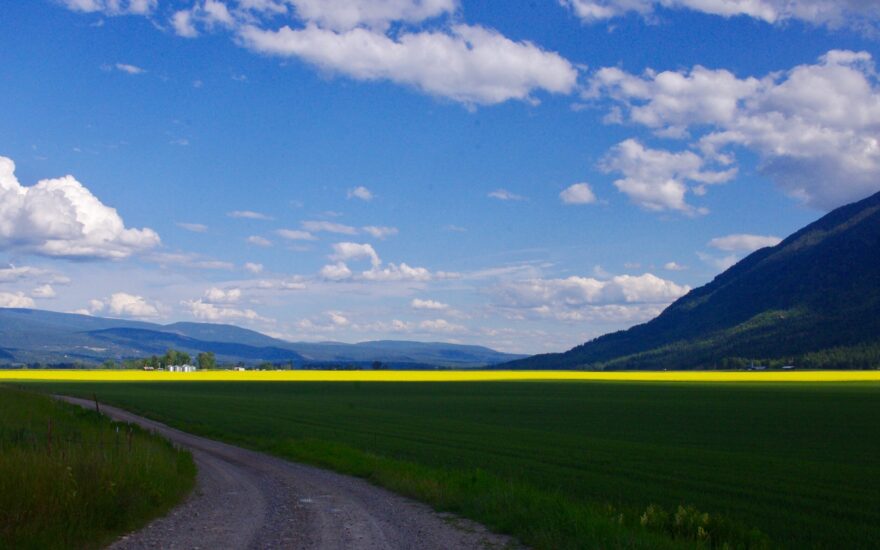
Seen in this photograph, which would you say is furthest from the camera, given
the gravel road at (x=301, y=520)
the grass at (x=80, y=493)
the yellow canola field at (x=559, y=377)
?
the yellow canola field at (x=559, y=377)

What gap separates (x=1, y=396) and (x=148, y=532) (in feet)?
131

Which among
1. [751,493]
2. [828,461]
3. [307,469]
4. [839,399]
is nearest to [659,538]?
[751,493]

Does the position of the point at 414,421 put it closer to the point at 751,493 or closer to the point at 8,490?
the point at 751,493

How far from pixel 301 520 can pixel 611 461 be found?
45.9 ft

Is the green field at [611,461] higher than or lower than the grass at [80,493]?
lower

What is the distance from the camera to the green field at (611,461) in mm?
14453

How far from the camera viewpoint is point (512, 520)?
575 inches

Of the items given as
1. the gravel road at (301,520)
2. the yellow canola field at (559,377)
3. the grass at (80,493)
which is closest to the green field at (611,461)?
the gravel road at (301,520)

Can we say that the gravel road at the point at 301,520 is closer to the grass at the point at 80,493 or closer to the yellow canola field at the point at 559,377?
the grass at the point at 80,493

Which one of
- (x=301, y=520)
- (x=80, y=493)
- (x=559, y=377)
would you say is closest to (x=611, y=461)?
(x=301, y=520)

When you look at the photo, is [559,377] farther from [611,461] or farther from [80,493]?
[80,493]

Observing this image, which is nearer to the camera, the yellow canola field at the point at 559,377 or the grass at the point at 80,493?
the grass at the point at 80,493

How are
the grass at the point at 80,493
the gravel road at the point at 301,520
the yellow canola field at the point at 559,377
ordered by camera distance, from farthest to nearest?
the yellow canola field at the point at 559,377 → the gravel road at the point at 301,520 → the grass at the point at 80,493

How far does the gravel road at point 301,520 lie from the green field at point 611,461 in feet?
3.11
